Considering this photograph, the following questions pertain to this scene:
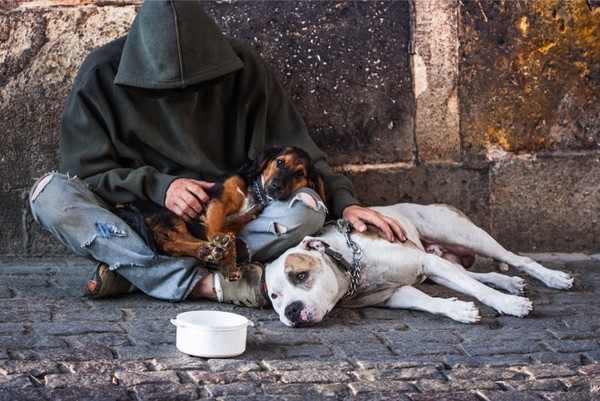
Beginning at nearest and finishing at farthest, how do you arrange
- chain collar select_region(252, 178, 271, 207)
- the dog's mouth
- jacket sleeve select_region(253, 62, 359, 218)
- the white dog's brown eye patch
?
the dog's mouth
the white dog's brown eye patch
chain collar select_region(252, 178, 271, 207)
jacket sleeve select_region(253, 62, 359, 218)

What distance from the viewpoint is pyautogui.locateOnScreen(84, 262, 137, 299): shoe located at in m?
4.62

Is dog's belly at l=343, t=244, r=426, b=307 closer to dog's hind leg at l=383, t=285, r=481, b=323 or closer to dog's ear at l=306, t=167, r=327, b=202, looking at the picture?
dog's hind leg at l=383, t=285, r=481, b=323

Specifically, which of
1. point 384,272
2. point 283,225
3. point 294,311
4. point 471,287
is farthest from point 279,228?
point 471,287

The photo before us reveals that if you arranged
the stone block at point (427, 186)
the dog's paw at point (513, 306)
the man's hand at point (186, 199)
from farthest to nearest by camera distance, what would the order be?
the stone block at point (427, 186), the man's hand at point (186, 199), the dog's paw at point (513, 306)

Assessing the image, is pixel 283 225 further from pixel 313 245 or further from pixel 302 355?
pixel 302 355

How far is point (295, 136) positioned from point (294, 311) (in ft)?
4.66

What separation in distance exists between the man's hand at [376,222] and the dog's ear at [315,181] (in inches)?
7.5

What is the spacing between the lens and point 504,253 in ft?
17.4

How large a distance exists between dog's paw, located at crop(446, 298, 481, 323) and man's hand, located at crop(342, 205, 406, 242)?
1.64ft

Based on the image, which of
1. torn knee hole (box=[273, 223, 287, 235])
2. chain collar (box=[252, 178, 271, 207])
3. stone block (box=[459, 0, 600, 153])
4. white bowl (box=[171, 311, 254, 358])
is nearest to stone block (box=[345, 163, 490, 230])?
stone block (box=[459, 0, 600, 153])

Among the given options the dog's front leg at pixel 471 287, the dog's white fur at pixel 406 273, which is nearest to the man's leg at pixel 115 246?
the dog's white fur at pixel 406 273

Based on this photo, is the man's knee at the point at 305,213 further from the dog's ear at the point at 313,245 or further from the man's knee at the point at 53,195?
the man's knee at the point at 53,195

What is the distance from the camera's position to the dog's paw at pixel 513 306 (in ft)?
14.6

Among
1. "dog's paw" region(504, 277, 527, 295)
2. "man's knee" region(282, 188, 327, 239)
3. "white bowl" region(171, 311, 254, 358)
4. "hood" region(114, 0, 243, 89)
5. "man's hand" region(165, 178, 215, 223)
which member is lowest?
"dog's paw" region(504, 277, 527, 295)
